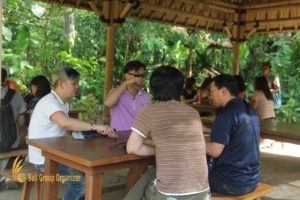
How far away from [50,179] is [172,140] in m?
1.06

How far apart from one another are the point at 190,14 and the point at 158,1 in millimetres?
908

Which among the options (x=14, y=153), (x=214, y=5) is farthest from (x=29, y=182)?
(x=214, y=5)

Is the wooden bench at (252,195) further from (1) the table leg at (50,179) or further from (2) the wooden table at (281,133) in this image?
(2) the wooden table at (281,133)

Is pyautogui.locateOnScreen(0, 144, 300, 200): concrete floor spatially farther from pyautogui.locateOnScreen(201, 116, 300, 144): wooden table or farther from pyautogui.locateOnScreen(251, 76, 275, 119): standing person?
pyautogui.locateOnScreen(251, 76, 275, 119): standing person

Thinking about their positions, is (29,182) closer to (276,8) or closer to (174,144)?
(174,144)

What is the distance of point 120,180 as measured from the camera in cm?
457

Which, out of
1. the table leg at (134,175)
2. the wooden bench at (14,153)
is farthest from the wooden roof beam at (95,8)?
the table leg at (134,175)

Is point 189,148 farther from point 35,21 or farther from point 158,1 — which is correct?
point 35,21

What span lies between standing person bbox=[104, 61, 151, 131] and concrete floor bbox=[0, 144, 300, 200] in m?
0.81

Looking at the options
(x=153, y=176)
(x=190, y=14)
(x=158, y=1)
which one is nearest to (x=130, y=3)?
(x=158, y=1)

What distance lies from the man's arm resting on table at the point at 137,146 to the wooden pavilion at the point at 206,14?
3.77 m

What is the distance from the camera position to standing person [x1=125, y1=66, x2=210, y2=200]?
2.26m

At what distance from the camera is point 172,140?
2.25m

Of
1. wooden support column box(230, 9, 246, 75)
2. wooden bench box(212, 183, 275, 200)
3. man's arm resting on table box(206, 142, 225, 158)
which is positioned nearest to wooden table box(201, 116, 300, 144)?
wooden bench box(212, 183, 275, 200)
